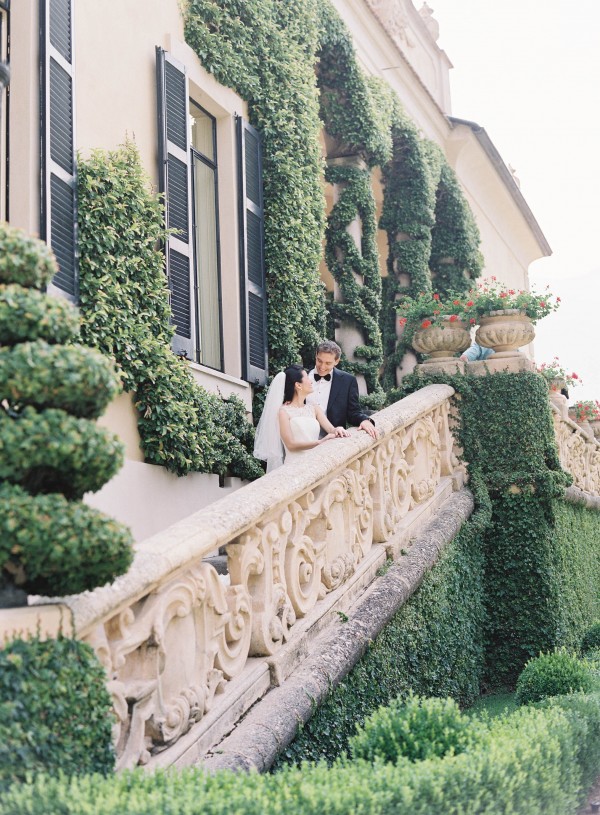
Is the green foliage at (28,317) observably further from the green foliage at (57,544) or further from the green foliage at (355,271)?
the green foliage at (355,271)

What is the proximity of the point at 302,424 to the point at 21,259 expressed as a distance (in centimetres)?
435

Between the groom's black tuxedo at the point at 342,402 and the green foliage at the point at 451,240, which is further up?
the green foliage at the point at 451,240

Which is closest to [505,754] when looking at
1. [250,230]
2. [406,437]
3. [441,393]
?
[406,437]

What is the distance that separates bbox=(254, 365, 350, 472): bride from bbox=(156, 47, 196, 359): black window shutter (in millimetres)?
825

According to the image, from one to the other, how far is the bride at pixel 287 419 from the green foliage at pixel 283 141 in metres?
1.99

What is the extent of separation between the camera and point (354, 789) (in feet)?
9.77

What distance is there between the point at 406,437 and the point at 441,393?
1111 mm

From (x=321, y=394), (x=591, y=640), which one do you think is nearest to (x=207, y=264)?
(x=321, y=394)

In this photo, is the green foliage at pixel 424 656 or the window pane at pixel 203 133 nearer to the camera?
the green foliage at pixel 424 656

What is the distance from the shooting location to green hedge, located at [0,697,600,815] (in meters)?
2.71

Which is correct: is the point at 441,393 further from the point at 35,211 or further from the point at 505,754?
the point at 505,754

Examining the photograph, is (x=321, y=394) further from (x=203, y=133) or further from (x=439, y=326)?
(x=203, y=133)

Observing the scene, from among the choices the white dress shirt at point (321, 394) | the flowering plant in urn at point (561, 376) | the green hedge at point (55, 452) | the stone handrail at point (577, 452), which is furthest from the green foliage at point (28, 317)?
the flowering plant in urn at point (561, 376)

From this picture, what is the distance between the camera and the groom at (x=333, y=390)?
304 inches
